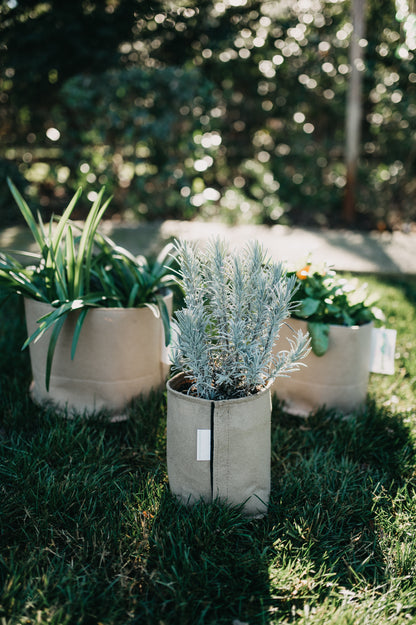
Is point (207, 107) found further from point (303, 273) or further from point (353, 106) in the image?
point (303, 273)

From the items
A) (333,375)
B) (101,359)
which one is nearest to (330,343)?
(333,375)

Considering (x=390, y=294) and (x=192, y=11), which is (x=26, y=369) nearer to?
(x=390, y=294)

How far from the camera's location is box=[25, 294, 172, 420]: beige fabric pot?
1.77 meters

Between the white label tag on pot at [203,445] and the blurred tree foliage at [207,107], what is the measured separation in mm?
3569

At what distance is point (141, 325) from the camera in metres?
1.81

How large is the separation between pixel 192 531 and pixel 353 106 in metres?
4.10

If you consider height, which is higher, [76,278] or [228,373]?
[76,278]

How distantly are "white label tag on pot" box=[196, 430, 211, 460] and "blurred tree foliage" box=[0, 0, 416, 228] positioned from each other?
3569 mm

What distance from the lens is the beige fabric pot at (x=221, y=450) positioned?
1.36 metres

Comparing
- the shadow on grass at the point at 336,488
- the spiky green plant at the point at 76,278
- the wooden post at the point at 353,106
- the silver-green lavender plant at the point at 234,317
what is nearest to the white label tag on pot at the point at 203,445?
the silver-green lavender plant at the point at 234,317

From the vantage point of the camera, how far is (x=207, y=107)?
182 inches

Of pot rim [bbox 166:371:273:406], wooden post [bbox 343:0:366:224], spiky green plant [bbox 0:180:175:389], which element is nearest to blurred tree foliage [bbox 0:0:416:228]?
wooden post [bbox 343:0:366:224]

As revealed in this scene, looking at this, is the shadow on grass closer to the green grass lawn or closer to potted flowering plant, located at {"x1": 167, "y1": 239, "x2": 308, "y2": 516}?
the green grass lawn

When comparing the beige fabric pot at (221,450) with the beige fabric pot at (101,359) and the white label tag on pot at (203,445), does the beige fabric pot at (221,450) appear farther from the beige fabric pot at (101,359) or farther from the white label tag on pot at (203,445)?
the beige fabric pot at (101,359)
